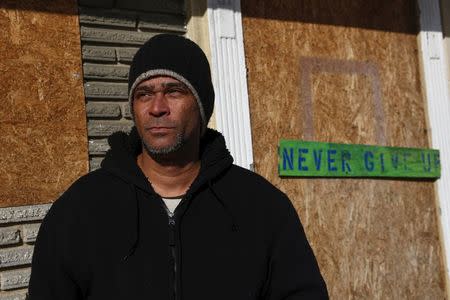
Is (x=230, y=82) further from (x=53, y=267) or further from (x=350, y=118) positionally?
(x=53, y=267)

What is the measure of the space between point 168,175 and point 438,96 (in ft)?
15.1

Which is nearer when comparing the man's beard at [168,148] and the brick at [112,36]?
the man's beard at [168,148]

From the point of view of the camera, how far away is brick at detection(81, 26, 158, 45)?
475 cm

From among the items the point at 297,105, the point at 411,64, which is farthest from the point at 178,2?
the point at 411,64

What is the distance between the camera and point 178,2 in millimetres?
5262

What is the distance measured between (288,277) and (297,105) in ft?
10.9

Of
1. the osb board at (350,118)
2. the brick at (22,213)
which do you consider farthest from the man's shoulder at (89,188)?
the osb board at (350,118)

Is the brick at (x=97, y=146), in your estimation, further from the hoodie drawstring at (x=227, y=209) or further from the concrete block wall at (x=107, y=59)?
the hoodie drawstring at (x=227, y=209)


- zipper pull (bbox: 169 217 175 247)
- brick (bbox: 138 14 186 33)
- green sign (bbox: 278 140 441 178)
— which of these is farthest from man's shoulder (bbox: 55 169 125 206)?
green sign (bbox: 278 140 441 178)

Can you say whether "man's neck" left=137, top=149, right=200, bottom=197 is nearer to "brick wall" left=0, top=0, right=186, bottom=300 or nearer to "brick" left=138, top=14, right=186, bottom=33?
"brick wall" left=0, top=0, right=186, bottom=300

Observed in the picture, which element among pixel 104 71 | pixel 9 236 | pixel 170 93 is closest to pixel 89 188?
pixel 170 93

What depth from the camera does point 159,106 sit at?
2.50 m

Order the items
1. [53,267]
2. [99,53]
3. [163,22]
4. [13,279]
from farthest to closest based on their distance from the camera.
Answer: [163,22], [99,53], [13,279], [53,267]

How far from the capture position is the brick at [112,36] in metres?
4.75
